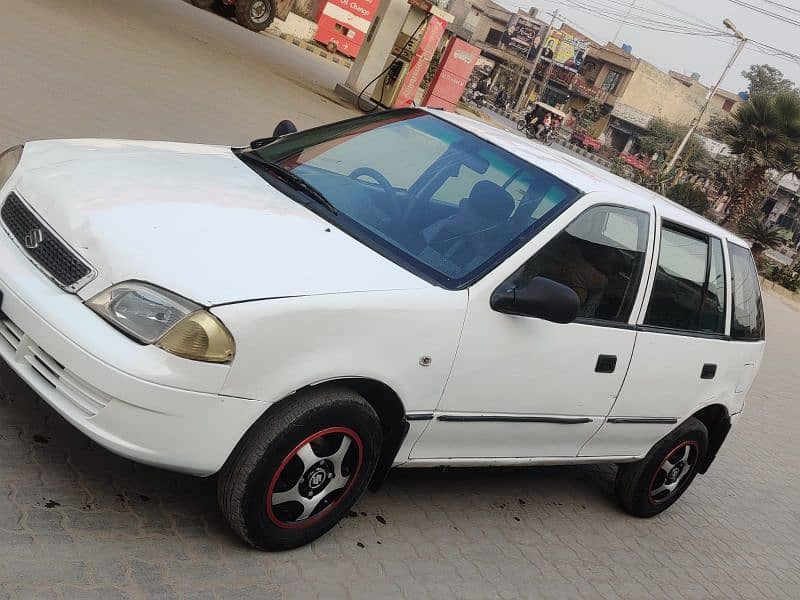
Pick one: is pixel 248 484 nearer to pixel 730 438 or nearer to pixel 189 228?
pixel 189 228

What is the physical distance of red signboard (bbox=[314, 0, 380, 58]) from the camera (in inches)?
1359

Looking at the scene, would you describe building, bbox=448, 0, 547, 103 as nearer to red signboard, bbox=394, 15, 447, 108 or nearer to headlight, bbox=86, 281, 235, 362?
red signboard, bbox=394, 15, 447, 108

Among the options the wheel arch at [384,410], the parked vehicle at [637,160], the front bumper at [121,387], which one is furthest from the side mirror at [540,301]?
the parked vehicle at [637,160]

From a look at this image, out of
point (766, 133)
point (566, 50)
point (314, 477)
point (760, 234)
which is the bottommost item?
point (314, 477)

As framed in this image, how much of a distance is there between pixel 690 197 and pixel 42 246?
103 feet

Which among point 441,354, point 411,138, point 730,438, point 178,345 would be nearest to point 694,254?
point 411,138

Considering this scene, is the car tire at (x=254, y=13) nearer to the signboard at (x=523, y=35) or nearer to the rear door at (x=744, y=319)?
the rear door at (x=744, y=319)

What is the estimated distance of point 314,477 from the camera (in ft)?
11.0

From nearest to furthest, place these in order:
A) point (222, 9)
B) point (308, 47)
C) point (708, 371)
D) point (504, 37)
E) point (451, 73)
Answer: point (708, 371), point (451, 73), point (222, 9), point (308, 47), point (504, 37)

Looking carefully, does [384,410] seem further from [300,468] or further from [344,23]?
[344,23]

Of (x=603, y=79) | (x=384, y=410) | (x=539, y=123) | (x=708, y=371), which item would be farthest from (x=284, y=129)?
(x=603, y=79)

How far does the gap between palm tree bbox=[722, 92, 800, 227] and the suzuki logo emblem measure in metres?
29.6

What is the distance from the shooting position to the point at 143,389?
9.26ft

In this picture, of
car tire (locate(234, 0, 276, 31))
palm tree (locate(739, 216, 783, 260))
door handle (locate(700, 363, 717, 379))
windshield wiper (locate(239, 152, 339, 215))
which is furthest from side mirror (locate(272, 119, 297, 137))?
palm tree (locate(739, 216, 783, 260))
